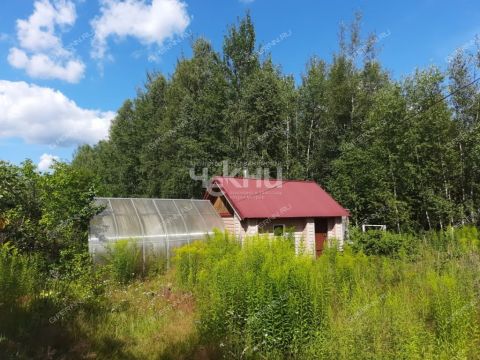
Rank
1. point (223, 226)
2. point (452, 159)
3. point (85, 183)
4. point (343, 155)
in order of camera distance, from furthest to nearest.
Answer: point (343, 155) < point (452, 159) < point (223, 226) < point (85, 183)

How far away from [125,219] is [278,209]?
293 inches

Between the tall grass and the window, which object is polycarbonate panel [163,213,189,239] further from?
the tall grass

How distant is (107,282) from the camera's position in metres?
9.79

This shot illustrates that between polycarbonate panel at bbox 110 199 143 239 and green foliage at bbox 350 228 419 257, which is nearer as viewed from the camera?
polycarbonate panel at bbox 110 199 143 239

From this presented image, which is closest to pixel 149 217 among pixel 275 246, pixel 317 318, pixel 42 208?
pixel 42 208

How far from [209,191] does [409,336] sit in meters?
13.4

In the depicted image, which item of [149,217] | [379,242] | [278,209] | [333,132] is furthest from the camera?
[333,132]

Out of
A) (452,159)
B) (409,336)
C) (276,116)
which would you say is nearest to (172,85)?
(276,116)

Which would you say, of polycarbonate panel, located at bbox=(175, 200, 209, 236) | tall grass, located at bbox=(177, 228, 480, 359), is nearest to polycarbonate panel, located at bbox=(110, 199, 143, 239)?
polycarbonate panel, located at bbox=(175, 200, 209, 236)

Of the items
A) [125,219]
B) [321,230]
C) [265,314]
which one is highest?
[125,219]

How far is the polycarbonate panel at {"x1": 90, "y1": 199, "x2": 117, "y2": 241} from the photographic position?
38.4 ft

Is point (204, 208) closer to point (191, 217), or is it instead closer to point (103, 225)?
point (191, 217)

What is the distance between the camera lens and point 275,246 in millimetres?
7801

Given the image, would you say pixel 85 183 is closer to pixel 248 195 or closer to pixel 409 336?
pixel 248 195
